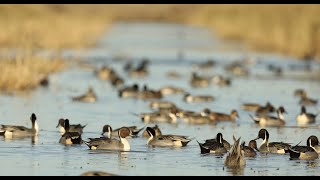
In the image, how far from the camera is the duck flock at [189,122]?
15.2 m

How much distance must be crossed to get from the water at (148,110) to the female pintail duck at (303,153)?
18 cm

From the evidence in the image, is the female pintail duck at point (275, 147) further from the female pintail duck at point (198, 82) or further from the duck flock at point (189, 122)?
the female pintail duck at point (198, 82)

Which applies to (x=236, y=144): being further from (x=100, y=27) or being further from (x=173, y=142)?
(x=100, y=27)

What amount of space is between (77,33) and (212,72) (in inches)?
657

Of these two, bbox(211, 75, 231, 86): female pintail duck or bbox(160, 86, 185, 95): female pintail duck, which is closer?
bbox(160, 86, 185, 95): female pintail duck

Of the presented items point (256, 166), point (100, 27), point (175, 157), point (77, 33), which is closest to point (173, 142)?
point (175, 157)

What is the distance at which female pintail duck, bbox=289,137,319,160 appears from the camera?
14.8 metres

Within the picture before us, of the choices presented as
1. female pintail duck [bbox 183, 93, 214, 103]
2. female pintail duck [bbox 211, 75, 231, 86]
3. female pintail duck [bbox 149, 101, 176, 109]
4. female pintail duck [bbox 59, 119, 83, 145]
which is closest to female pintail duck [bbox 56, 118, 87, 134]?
female pintail duck [bbox 59, 119, 83, 145]

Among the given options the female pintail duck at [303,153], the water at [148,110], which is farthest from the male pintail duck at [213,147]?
the female pintail duck at [303,153]

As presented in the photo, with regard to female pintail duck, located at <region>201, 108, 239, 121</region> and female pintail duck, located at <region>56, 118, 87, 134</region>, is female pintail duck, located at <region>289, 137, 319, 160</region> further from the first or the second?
female pintail duck, located at <region>201, 108, 239, 121</region>

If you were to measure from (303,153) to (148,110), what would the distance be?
28.4 ft

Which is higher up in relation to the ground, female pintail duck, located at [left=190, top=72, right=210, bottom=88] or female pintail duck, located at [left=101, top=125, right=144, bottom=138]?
female pintail duck, located at [left=190, top=72, right=210, bottom=88]

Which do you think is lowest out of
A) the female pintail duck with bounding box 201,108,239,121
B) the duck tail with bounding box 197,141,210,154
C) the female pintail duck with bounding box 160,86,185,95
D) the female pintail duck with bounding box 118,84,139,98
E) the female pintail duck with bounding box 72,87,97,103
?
the duck tail with bounding box 197,141,210,154

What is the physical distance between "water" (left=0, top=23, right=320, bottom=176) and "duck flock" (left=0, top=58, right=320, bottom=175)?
0.60ft
